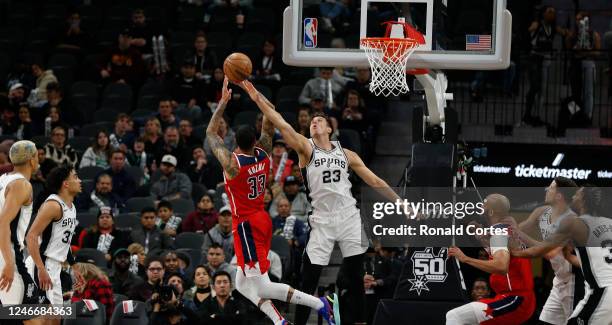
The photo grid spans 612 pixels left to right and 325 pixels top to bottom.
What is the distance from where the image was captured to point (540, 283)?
16844 millimetres

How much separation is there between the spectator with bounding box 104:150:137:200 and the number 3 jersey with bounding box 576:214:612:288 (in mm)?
7364

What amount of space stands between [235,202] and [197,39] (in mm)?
8388

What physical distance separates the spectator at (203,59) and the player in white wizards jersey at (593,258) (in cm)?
878

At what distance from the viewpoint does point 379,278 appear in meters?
14.6

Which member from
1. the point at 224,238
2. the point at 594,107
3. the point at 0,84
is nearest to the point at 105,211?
the point at 224,238

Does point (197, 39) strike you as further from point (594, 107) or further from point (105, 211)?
point (594, 107)

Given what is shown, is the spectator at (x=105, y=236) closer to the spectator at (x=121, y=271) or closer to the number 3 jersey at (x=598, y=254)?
the spectator at (x=121, y=271)

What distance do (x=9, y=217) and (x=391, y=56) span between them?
3703 mm

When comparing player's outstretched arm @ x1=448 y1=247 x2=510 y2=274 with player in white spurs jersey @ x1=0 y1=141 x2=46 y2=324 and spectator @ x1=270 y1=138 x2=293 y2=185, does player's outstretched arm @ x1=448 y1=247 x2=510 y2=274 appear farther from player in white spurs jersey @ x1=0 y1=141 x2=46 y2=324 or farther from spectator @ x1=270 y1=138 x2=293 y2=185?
spectator @ x1=270 y1=138 x2=293 y2=185

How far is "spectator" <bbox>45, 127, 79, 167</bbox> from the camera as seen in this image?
56.4 feet

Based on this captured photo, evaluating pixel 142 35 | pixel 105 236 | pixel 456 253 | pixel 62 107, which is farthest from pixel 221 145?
pixel 142 35

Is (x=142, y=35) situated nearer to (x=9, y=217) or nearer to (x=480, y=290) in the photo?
(x=480, y=290)

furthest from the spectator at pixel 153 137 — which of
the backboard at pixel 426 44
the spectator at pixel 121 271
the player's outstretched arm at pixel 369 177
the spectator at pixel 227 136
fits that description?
the player's outstretched arm at pixel 369 177

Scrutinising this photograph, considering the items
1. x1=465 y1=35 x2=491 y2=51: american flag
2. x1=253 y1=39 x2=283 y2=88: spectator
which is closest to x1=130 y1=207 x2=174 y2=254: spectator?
x1=253 y1=39 x2=283 y2=88: spectator
